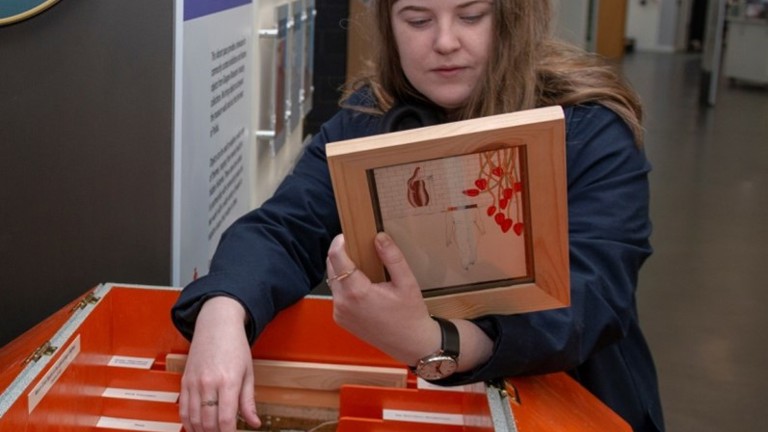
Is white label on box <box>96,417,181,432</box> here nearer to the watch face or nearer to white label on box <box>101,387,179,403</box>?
white label on box <box>101,387,179,403</box>

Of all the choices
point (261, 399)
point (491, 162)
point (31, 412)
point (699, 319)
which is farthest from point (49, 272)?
point (699, 319)

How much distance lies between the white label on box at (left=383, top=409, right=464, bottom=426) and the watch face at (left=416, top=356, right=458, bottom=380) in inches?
7.0

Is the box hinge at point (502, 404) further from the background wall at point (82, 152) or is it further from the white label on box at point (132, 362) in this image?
the background wall at point (82, 152)

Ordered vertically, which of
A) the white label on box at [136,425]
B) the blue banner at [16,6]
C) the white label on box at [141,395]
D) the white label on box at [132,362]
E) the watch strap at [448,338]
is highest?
the blue banner at [16,6]

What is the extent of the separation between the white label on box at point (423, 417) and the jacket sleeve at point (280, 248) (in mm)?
211

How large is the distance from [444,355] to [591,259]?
0.23 meters

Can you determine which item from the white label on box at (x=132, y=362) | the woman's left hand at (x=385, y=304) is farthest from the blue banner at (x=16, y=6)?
the woman's left hand at (x=385, y=304)

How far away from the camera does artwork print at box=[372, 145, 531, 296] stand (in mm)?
1047

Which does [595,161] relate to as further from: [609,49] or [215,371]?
[609,49]

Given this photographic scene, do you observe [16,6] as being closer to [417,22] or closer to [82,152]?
[82,152]

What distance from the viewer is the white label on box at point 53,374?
1.18 meters

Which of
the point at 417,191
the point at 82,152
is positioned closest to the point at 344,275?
the point at 417,191

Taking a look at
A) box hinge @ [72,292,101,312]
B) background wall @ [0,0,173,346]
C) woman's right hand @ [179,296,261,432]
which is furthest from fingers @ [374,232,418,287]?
background wall @ [0,0,173,346]

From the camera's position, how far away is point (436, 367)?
1.20 meters
